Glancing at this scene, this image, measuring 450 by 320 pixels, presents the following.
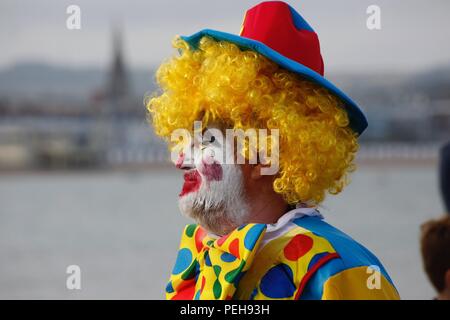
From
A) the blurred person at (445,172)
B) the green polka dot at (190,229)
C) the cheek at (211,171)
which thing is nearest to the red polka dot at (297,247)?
the cheek at (211,171)

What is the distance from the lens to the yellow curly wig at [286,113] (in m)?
2.43

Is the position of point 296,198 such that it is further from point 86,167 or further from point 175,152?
point 86,167

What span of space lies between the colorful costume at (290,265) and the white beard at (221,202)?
0.06m

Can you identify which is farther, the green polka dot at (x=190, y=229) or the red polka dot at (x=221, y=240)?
the green polka dot at (x=190, y=229)

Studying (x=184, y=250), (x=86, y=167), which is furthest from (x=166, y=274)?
(x=86, y=167)

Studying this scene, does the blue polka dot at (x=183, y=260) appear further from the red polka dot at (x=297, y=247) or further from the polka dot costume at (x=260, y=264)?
the red polka dot at (x=297, y=247)

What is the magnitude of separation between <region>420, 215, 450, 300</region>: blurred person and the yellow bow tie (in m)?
0.81

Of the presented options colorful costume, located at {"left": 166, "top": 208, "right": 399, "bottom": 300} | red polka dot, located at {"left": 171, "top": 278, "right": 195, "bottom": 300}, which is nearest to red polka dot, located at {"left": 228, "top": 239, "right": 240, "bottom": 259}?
colorful costume, located at {"left": 166, "top": 208, "right": 399, "bottom": 300}

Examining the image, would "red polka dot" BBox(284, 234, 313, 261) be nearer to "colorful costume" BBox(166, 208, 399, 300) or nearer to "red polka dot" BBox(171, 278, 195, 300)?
"colorful costume" BBox(166, 208, 399, 300)

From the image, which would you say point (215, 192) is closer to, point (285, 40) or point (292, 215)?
point (292, 215)

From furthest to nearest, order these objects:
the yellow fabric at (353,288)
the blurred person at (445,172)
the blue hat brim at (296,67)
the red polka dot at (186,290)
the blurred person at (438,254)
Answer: the blurred person at (445,172) < the blurred person at (438,254) < the red polka dot at (186,290) < the blue hat brim at (296,67) < the yellow fabric at (353,288)

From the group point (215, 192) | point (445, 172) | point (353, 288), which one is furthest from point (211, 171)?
point (445, 172)

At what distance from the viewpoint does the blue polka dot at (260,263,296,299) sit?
2305 millimetres
